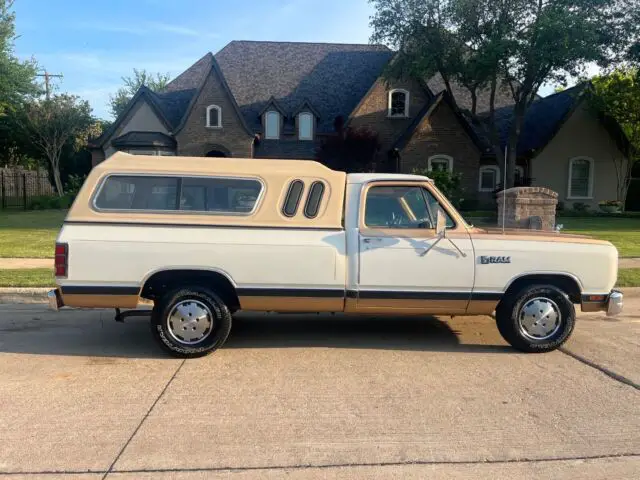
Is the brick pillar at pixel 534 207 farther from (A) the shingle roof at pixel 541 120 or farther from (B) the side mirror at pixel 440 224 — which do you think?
(A) the shingle roof at pixel 541 120

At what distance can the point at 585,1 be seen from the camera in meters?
23.7

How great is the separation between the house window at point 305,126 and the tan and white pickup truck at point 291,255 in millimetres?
25177

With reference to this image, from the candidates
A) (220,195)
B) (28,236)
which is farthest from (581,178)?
(220,195)

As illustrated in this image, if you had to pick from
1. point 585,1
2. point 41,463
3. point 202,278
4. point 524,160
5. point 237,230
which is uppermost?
point 585,1

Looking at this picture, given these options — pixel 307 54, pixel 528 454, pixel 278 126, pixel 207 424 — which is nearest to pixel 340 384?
pixel 207 424

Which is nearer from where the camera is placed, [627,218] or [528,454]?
[528,454]

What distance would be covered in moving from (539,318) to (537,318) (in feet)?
0.07

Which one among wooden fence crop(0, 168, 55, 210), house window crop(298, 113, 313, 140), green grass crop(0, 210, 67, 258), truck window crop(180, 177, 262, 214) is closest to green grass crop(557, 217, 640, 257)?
truck window crop(180, 177, 262, 214)

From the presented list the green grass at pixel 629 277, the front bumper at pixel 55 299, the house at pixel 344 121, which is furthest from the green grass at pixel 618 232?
the front bumper at pixel 55 299

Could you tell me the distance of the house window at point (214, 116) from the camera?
1129 inches

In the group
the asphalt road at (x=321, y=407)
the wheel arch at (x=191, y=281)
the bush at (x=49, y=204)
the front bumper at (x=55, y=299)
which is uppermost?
the bush at (x=49, y=204)

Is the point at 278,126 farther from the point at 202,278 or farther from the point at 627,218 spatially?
the point at 202,278

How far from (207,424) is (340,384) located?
1344mm

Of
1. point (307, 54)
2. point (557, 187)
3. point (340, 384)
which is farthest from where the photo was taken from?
point (307, 54)
